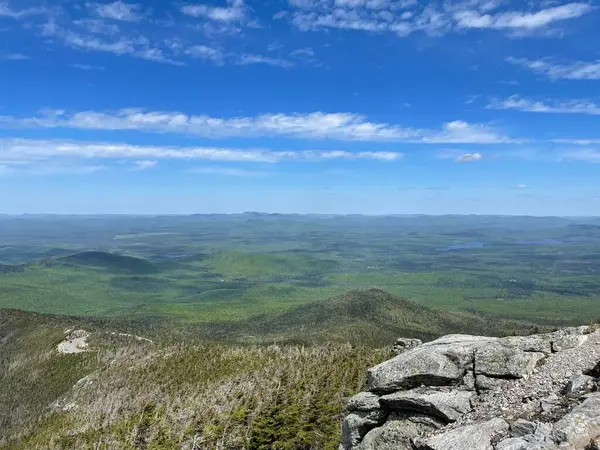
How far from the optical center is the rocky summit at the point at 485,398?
1833 cm

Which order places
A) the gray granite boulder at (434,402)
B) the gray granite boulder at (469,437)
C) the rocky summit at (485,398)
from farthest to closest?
the gray granite boulder at (434,402) < the gray granite boulder at (469,437) < the rocky summit at (485,398)

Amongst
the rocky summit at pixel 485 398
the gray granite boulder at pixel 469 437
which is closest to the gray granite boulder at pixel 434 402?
the rocky summit at pixel 485 398

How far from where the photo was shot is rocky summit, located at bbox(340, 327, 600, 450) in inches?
721

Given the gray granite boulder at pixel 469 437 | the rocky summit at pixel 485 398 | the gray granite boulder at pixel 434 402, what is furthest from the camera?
the gray granite boulder at pixel 434 402

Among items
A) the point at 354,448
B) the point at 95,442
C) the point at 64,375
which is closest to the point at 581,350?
the point at 354,448

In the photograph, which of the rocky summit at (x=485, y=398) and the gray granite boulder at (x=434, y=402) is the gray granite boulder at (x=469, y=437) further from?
the gray granite boulder at (x=434, y=402)

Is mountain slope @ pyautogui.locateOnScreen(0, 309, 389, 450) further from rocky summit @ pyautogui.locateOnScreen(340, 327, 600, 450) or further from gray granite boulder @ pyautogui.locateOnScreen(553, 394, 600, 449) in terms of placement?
gray granite boulder @ pyautogui.locateOnScreen(553, 394, 600, 449)

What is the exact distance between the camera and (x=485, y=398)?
23.0 metres

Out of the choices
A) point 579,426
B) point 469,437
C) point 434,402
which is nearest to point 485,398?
point 434,402

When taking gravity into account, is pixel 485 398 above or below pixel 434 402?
above

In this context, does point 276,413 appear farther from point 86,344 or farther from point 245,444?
point 86,344

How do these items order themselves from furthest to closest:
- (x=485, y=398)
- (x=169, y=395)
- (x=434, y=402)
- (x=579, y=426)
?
(x=169, y=395) → (x=434, y=402) → (x=485, y=398) → (x=579, y=426)

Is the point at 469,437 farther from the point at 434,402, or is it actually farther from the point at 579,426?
the point at 579,426

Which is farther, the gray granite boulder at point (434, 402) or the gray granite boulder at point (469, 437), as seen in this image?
the gray granite boulder at point (434, 402)
